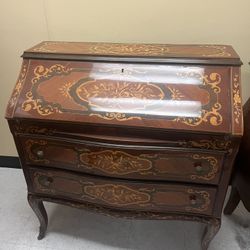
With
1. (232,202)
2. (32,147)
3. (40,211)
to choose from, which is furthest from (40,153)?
(232,202)

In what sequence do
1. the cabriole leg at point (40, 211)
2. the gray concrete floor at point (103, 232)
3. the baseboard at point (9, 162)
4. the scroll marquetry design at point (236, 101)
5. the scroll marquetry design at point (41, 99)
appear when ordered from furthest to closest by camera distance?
1. the baseboard at point (9, 162)
2. the gray concrete floor at point (103, 232)
3. the cabriole leg at point (40, 211)
4. the scroll marquetry design at point (41, 99)
5. the scroll marquetry design at point (236, 101)

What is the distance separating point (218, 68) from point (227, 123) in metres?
0.23

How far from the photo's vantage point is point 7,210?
173cm

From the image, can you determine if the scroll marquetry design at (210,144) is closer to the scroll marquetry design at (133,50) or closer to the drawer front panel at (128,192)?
the drawer front panel at (128,192)

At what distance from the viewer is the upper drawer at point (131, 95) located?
992mm

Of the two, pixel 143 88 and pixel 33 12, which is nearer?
pixel 143 88

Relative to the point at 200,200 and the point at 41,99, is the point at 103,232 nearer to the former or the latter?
the point at 200,200

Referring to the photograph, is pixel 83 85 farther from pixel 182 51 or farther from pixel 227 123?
pixel 227 123

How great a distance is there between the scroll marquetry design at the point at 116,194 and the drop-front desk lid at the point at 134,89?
32cm

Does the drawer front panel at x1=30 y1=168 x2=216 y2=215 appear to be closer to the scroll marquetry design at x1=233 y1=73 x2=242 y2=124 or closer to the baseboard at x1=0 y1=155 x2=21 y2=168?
the scroll marquetry design at x1=233 y1=73 x2=242 y2=124

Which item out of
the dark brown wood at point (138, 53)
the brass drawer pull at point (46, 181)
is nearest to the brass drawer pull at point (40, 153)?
the brass drawer pull at point (46, 181)

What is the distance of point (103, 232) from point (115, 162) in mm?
667

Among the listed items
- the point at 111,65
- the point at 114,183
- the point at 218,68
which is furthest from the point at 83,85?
the point at 218,68

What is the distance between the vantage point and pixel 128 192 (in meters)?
1.18
